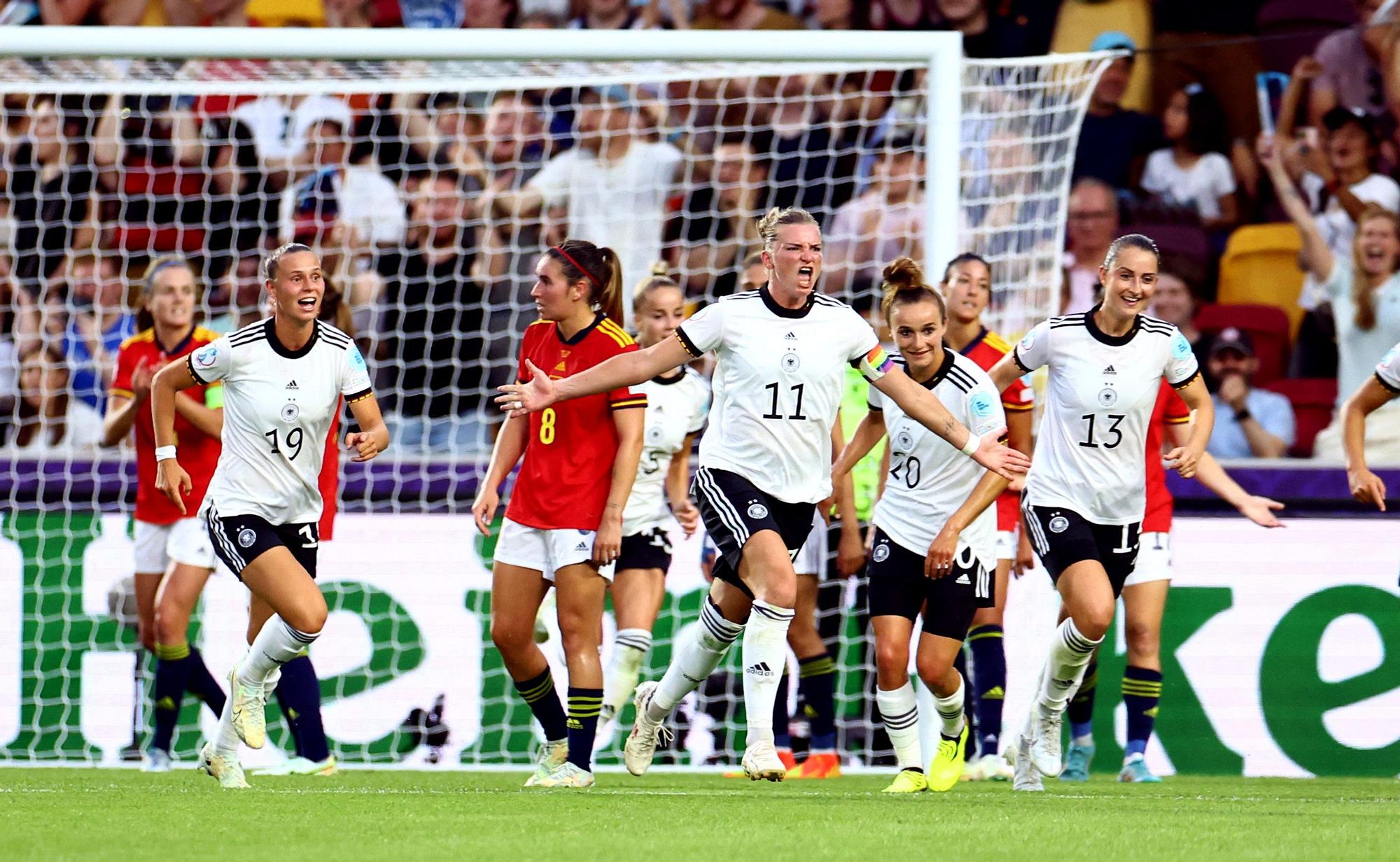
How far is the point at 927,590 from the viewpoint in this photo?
24.0 ft

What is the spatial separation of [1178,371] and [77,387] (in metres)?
6.77

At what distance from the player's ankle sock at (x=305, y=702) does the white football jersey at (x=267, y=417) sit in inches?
47.4

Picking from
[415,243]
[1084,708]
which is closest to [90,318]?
[415,243]

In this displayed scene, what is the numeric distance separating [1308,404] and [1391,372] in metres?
3.55

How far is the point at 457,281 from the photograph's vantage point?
11.3 m

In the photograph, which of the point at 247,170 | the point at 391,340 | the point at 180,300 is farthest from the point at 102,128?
the point at 180,300

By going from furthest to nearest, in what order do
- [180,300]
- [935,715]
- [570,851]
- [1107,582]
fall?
[180,300] → [935,715] → [1107,582] → [570,851]

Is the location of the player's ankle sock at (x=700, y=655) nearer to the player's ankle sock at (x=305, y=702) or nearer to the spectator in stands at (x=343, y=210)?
the player's ankle sock at (x=305, y=702)

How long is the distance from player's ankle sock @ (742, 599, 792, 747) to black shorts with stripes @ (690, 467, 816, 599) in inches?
8.0

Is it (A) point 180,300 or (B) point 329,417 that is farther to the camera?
(A) point 180,300

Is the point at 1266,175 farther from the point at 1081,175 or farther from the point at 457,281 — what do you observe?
the point at 457,281

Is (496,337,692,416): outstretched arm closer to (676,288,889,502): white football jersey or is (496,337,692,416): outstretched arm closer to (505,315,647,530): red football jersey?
(676,288,889,502): white football jersey

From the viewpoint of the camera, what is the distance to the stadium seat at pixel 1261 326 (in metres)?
11.2

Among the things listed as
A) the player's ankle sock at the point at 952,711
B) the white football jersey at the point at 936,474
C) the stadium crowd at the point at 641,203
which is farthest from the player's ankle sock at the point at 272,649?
the stadium crowd at the point at 641,203
